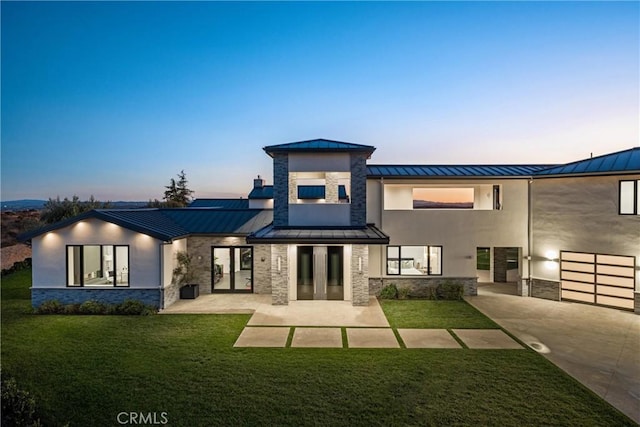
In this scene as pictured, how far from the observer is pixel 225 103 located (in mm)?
26109

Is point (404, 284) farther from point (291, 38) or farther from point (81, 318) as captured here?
point (291, 38)

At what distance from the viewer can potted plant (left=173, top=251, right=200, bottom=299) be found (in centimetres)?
1376

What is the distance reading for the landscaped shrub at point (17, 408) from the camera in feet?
16.8

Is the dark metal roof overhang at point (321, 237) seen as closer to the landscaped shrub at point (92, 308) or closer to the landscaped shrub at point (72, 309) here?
the landscaped shrub at point (92, 308)

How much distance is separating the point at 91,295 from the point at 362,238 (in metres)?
11.6

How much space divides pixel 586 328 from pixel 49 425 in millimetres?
15201

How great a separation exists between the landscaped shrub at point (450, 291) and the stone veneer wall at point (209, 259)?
8389mm

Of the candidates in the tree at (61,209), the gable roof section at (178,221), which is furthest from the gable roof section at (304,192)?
the tree at (61,209)

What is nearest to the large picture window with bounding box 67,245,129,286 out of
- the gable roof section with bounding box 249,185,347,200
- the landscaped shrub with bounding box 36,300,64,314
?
the landscaped shrub with bounding box 36,300,64,314

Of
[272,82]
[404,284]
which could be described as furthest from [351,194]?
[272,82]

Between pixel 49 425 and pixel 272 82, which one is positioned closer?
pixel 49 425

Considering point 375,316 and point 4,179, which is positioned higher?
point 4,179

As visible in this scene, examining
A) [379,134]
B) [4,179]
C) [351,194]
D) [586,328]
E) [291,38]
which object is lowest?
[586,328]

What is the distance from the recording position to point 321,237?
11.7 metres
